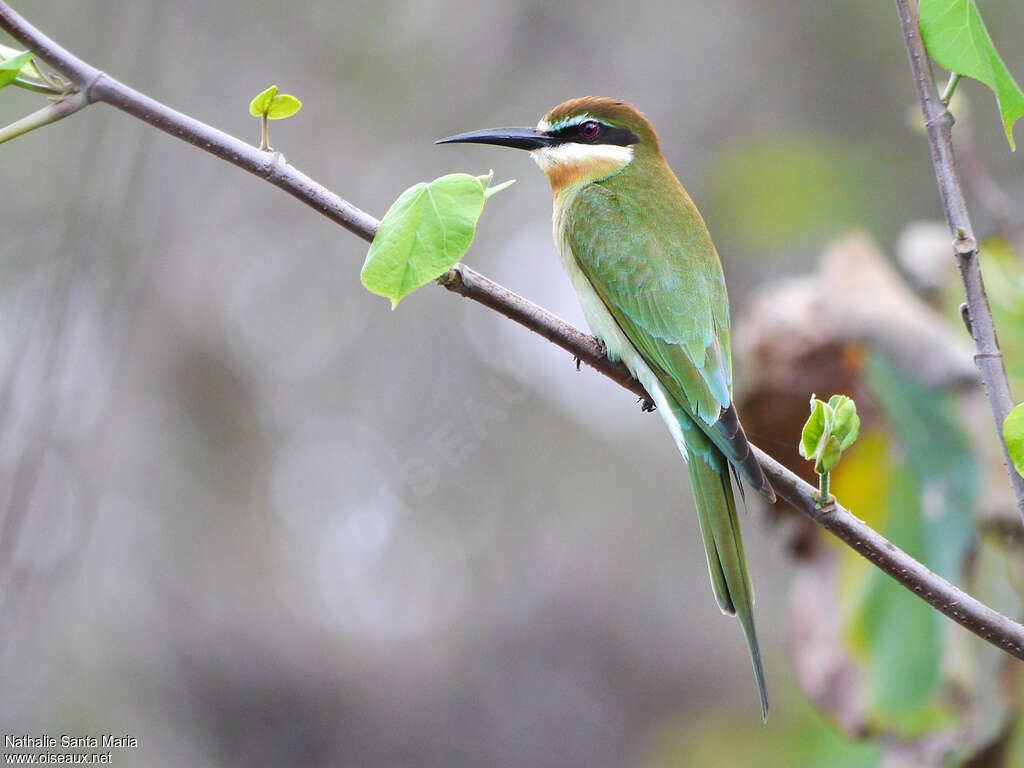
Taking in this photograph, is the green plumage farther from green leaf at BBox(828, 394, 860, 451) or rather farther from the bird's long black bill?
green leaf at BBox(828, 394, 860, 451)

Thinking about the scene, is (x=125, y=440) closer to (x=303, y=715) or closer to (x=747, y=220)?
(x=303, y=715)

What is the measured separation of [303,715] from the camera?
11.2ft

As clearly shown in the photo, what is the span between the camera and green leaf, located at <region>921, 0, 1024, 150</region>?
0.86m

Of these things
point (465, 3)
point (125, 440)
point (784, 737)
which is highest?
point (465, 3)

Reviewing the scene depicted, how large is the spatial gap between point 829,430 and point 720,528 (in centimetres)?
38

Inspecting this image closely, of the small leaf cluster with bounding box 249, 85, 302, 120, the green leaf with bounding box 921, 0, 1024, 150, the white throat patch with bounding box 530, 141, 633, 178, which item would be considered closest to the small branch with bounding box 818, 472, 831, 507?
the green leaf with bounding box 921, 0, 1024, 150

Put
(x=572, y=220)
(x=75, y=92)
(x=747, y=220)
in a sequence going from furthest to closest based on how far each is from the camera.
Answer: (x=747, y=220)
(x=572, y=220)
(x=75, y=92)

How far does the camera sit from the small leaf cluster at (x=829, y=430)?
961 millimetres

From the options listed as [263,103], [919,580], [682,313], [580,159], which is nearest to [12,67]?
[263,103]

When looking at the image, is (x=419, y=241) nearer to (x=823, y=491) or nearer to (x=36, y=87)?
(x=36, y=87)

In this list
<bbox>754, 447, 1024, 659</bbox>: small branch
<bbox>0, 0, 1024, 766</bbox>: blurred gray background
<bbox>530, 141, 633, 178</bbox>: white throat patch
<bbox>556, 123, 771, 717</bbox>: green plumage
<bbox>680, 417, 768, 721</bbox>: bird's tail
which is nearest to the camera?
<bbox>754, 447, 1024, 659</bbox>: small branch

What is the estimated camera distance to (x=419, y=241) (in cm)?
87

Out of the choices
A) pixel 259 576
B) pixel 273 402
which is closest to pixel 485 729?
pixel 259 576

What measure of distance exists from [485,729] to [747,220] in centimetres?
230
